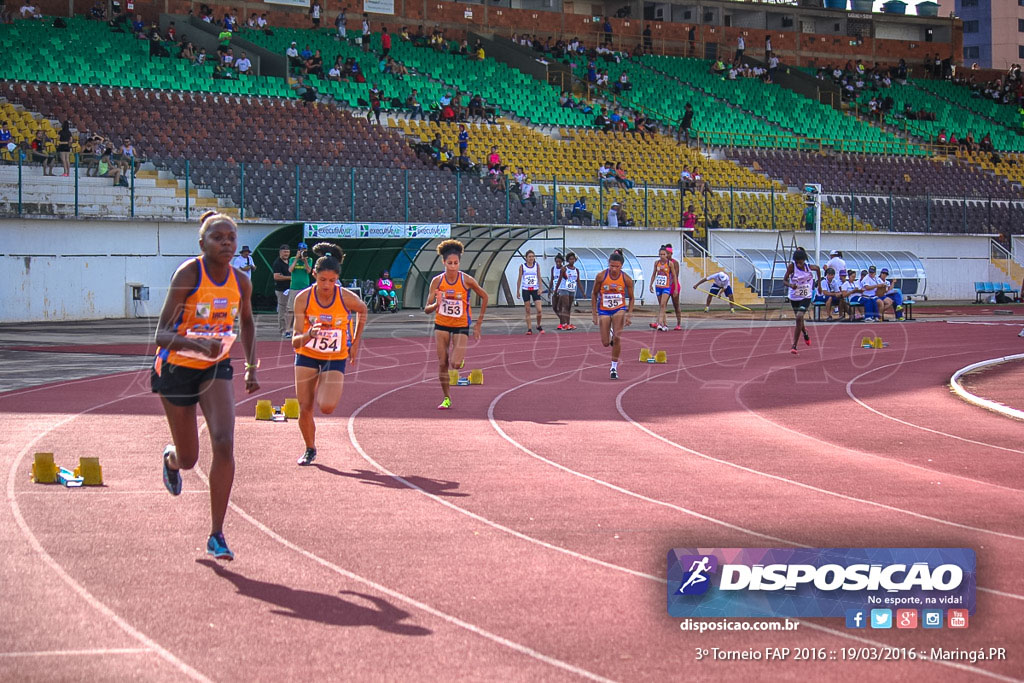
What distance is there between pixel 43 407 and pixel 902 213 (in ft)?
132


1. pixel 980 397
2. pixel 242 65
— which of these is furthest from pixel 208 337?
pixel 242 65

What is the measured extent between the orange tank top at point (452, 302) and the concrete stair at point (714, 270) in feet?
92.9

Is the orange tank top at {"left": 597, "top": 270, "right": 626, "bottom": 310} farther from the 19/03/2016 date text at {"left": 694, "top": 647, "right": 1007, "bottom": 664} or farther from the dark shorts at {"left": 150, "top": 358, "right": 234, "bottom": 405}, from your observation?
the 19/03/2016 date text at {"left": 694, "top": 647, "right": 1007, "bottom": 664}

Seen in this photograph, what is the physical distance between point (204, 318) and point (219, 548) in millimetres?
1343

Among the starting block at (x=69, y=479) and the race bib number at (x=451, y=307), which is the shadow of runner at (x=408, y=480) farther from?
the race bib number at (x=451, y=307)

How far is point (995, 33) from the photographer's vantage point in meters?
92.7

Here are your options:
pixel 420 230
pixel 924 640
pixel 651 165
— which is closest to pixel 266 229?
pixel 420 230

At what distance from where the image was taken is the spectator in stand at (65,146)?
105 feet

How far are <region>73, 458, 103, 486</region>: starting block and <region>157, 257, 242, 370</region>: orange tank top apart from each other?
108 inches

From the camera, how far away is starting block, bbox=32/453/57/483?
9430 mm

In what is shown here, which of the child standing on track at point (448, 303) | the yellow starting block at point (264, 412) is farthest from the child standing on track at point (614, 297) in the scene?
the yellow starting block at point (264, 412)

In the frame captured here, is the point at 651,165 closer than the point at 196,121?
No

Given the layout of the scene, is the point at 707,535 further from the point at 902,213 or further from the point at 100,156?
the point at 902,213

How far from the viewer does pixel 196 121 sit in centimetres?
3734
